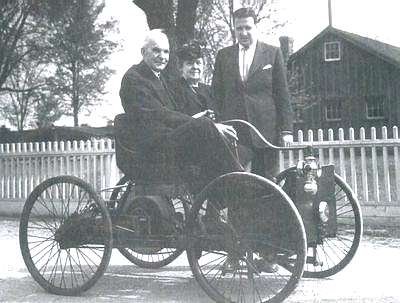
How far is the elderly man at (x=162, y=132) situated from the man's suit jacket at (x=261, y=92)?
83 cm

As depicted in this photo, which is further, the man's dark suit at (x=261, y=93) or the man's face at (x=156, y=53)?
the man's dark suit at (x=261, y=93)

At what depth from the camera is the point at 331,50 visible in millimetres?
36156

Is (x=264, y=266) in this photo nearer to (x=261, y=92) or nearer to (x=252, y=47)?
(x=261, y=92)

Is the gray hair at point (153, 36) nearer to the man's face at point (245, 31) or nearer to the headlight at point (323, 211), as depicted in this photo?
the man's face at point (245, 31)

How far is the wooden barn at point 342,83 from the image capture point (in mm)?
34375

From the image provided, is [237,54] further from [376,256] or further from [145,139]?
[376,256]

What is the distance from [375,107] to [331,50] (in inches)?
168

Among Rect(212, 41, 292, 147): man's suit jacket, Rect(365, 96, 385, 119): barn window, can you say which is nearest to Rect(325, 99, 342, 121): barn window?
Rect(365, 96, 385, 119): barn window

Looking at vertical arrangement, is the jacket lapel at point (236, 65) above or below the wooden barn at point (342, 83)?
below

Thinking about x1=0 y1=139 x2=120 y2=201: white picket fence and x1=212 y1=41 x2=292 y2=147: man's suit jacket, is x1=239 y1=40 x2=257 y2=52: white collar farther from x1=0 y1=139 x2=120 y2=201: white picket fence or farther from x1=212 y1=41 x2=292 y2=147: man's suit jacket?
x1=0 y1=139 x2=120 y2=201: white picket fence

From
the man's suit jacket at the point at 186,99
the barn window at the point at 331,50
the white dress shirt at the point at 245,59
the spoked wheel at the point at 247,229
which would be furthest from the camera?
the barn window at the point at 331,50

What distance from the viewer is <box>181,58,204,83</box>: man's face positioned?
5840mm

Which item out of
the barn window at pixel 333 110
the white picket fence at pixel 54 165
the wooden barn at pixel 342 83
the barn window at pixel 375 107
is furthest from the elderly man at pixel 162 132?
the barn window at pixel 333 110

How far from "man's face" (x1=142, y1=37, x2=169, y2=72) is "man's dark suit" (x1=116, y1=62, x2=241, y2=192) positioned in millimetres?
60
